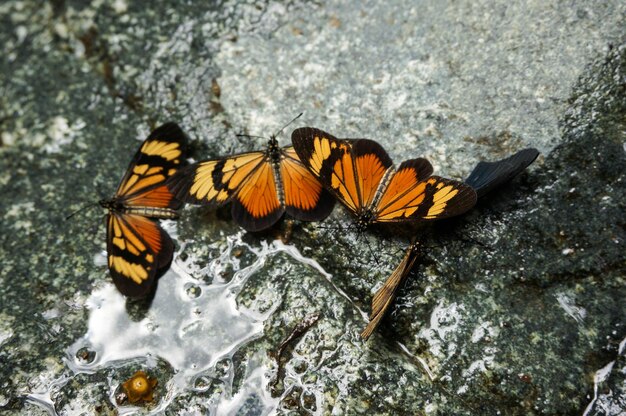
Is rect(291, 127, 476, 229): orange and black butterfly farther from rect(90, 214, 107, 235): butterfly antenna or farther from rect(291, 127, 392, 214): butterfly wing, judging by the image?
rect(90, 214, 107, 235): butterfly antenna

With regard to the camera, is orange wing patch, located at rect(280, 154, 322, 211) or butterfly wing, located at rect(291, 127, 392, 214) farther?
orange wing patch, located at rect(280, 154, 322, 211)

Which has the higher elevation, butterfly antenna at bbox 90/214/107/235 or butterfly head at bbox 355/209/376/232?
butterfly head at bbox 355/209/376/232

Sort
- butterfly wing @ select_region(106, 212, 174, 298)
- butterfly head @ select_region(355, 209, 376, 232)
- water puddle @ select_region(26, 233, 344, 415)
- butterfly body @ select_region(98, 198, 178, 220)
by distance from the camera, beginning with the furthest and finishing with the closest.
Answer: butterfly body @ select_region(98, 198, 178, 220) → butterfly wing @ select_region(106, 212, 174, 298) → butterfly head @ select_region(355, 209, 376, 232) → water puddle @ select_region(26, 233, 344, 415)

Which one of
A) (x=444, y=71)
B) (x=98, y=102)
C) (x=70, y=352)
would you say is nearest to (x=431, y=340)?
(x=444, y=71)

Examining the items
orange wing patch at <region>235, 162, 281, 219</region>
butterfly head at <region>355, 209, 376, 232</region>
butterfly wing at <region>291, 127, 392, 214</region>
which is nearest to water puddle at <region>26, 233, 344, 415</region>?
orange wing patch at <region>235, 162, 281, 219</region>

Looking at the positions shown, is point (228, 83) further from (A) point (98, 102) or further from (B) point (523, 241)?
(B) point (523, 241)

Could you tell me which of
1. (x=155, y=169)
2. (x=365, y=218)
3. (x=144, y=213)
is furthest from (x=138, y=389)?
(x=365, y=218)

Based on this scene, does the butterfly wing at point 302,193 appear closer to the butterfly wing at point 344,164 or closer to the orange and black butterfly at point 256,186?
the orange and black butterfly at point 256,186
